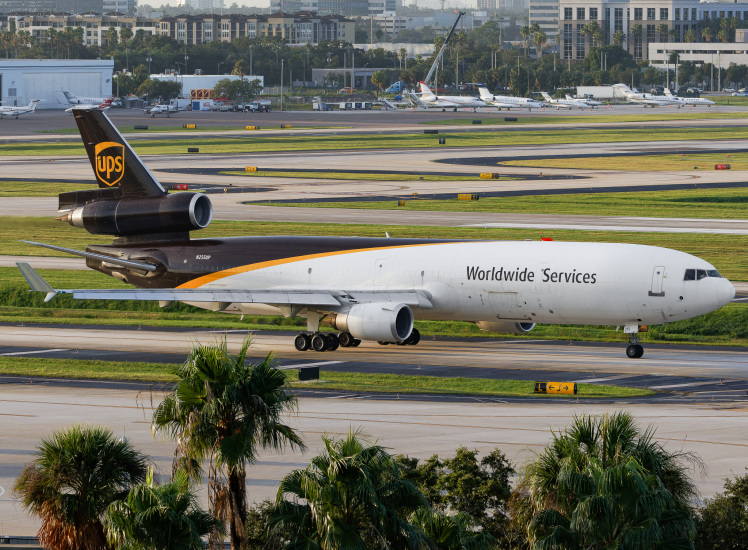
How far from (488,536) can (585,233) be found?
66902 mm

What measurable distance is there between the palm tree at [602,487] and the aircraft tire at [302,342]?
3388cm

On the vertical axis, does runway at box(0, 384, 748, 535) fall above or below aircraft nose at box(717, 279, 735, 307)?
below

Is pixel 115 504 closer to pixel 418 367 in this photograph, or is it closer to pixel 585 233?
pixel 418 367

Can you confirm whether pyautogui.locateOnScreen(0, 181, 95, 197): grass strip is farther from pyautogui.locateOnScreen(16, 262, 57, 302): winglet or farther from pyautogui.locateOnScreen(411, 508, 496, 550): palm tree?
pyautogui.locateOnScreen(411, 508, 496, 550): palm tree

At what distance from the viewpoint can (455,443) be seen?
1455 inches

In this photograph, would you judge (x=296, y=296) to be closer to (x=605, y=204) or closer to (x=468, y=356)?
(x=468, y=356)

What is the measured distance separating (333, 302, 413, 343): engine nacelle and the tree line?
2975 centimetres

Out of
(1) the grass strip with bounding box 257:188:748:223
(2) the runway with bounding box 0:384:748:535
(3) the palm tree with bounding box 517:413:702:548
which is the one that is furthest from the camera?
(1) the grass strip with bounding box 257:188:748:223

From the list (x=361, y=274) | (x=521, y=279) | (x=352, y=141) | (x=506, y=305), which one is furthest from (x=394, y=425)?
(x=352, y=141)

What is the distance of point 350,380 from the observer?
48.2 m

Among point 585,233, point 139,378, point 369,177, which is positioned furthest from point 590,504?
point 369,177

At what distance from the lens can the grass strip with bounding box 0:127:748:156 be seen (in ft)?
555

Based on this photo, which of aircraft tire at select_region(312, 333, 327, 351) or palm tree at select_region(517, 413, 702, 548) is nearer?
palm tree at select_region(517, 413, 702, 548)

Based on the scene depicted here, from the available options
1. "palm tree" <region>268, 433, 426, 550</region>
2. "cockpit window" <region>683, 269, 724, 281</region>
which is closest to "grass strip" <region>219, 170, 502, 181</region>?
"cockpit window" <region>683, 269, 724, 281</region>
